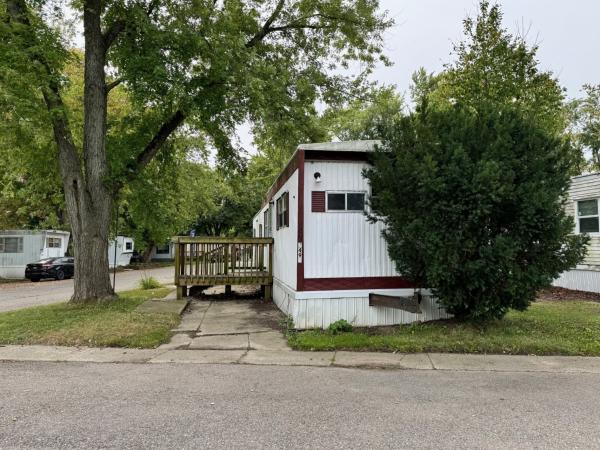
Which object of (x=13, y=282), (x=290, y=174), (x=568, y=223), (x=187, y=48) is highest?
(x=187, y=48)

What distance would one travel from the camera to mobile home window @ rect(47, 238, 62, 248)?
2345 centimetres

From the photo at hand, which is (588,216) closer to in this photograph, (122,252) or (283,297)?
(283,297)

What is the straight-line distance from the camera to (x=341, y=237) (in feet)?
25.6

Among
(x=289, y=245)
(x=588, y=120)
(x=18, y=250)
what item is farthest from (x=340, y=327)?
(x=588, y=120)

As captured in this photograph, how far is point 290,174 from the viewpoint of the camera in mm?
8852

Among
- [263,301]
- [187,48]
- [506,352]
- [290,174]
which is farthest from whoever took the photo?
[263,301]

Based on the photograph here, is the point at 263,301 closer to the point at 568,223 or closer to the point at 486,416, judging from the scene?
the point at 568,223

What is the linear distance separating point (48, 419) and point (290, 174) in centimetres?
Result: 612

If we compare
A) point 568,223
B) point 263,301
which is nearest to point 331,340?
point 568,223

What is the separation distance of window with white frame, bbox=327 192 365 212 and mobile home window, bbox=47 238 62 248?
21.0 m

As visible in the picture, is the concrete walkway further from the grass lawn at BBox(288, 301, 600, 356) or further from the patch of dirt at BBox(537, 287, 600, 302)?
the patch of dirt at BBox(537, 287, 600, 302)

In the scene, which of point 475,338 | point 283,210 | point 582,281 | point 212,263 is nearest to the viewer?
point 475,338

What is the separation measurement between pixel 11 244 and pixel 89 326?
1894cm

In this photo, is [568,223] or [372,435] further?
[568,223]
